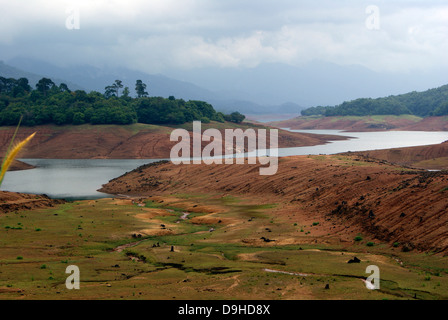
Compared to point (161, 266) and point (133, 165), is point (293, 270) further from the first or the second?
point (133, 165)

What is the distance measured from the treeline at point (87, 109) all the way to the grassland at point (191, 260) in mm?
92379

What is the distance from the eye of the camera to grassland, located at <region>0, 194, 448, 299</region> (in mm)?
19344

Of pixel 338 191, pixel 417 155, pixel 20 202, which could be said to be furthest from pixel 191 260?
pixel 417 155

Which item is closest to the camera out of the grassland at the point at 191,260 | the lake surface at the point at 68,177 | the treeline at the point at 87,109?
the grassland at the point at 191,260

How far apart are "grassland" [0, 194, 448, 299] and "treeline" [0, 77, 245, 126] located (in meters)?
92.4

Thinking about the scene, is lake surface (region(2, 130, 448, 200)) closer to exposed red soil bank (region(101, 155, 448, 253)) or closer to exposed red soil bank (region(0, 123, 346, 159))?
exposed red soil bank (region(101, 155, 448, 253))

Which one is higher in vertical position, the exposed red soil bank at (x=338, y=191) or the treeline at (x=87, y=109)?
the treeline at (x=87, y=109)

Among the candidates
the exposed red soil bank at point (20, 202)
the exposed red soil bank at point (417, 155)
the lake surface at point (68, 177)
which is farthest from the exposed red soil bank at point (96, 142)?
the exposed red soil bank at point (20, 202)

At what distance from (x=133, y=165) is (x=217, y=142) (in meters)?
29.9

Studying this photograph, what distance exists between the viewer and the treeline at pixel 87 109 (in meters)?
134

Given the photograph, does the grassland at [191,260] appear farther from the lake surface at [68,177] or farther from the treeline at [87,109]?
Result: the treeline at [87,109]

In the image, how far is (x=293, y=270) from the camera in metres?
23.5
